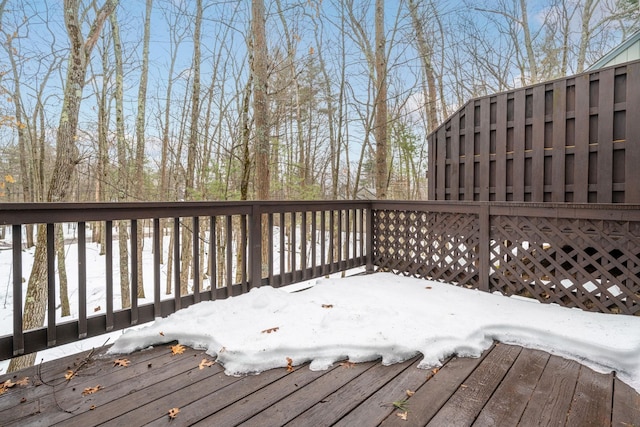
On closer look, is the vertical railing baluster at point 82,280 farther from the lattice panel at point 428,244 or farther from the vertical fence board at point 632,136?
the vertical fence board at point 632,136

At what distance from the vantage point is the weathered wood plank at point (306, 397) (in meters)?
1.57

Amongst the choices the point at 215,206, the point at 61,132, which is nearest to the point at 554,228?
the point at 215,206

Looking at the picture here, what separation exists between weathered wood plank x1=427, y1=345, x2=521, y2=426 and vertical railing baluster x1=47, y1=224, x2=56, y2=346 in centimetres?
224

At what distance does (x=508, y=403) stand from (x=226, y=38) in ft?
30.4

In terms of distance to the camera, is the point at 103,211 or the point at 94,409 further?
the point at 103,211

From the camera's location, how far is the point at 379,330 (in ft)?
8.05

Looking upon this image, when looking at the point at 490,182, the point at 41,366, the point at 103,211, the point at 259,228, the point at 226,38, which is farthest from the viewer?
the point at 226,38

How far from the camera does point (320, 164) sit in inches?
448

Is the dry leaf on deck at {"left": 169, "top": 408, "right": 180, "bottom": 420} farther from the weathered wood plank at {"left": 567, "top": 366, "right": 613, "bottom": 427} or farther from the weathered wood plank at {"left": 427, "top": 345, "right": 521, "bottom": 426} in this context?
the weathered wood plank at {"left": 567, "top": 366, "right": 613, "bottom": 427}

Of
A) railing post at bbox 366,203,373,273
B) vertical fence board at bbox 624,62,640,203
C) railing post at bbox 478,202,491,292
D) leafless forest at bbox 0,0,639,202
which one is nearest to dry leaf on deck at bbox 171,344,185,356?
railing post at bbox 366,203,373,273

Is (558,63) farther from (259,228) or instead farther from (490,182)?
(259,228)

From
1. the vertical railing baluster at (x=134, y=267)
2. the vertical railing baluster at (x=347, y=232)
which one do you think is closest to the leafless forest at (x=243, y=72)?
the vertical railing baluster at (x=347, y=232)

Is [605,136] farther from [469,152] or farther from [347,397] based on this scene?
[347,397]

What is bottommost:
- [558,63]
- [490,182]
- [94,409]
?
[94,409]
